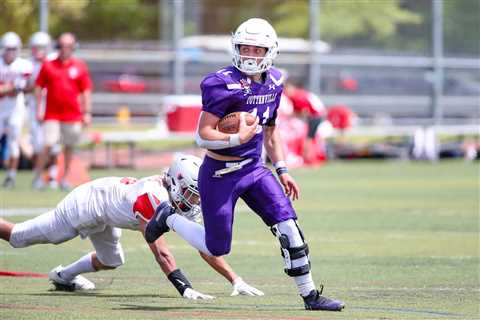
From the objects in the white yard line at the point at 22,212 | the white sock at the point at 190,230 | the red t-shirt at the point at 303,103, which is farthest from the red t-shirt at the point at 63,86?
the white sock at the point at 190,230

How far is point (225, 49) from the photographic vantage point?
1091 inches

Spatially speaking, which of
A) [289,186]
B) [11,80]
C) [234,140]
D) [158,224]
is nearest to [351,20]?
[11,80]

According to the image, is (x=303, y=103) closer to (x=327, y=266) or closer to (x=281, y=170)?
(x=327, y=266)


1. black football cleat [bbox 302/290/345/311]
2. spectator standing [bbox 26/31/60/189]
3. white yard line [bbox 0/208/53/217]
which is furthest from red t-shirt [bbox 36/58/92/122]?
black football cleat [bbox 302/290/345/311]

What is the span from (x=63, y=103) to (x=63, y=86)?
260mm

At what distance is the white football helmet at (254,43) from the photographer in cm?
830

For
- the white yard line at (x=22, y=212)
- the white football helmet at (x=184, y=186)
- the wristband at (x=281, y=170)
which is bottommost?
the white yard line at (x=22, y=212)

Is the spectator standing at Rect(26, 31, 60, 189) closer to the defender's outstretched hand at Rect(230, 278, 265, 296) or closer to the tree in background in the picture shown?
the tree in background

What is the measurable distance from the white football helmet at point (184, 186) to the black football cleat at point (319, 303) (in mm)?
1191

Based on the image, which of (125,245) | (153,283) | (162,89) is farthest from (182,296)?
(162,89)

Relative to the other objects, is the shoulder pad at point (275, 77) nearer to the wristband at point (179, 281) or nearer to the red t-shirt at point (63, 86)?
the wristband at point (179, 281)

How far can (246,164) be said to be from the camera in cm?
836

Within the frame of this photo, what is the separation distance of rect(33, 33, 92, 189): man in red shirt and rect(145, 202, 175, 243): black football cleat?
9.83 m

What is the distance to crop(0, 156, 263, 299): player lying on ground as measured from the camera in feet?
29.1
